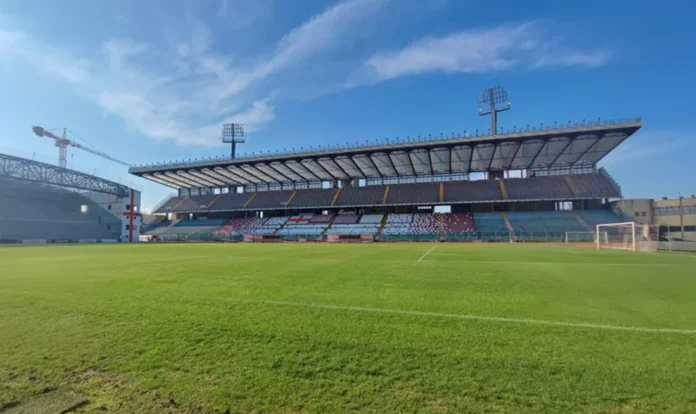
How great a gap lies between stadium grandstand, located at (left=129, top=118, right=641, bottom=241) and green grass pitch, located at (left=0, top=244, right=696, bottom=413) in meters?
38.7

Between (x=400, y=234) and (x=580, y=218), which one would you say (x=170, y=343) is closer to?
(x=400, y=234)

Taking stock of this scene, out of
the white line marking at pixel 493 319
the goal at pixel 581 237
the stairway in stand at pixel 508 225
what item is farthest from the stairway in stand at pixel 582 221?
the white line marking at pixel 493 319

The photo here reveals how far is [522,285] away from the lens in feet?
24.4

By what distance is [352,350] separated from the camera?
3.43m

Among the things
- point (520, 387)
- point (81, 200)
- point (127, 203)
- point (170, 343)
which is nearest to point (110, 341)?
point (170, 343)

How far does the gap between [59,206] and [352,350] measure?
7198 cm

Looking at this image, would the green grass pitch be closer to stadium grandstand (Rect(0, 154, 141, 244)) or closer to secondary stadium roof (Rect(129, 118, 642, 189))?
secondary stadium roof (Rect(129, 118, 642, 189))

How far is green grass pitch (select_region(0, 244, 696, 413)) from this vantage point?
8.25 ft

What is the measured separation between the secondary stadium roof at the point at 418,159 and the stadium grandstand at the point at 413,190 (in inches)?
6.3

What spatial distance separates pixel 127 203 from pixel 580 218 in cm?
7360

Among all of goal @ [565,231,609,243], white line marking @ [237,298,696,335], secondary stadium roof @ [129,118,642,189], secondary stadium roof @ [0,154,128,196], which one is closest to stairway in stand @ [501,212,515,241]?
goal @ [565,231,609,243]

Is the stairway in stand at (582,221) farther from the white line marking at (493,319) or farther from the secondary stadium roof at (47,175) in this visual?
the secondary stadium roof at (47,175)

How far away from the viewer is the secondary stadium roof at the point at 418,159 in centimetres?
4059

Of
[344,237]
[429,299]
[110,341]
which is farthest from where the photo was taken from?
[344,237]
